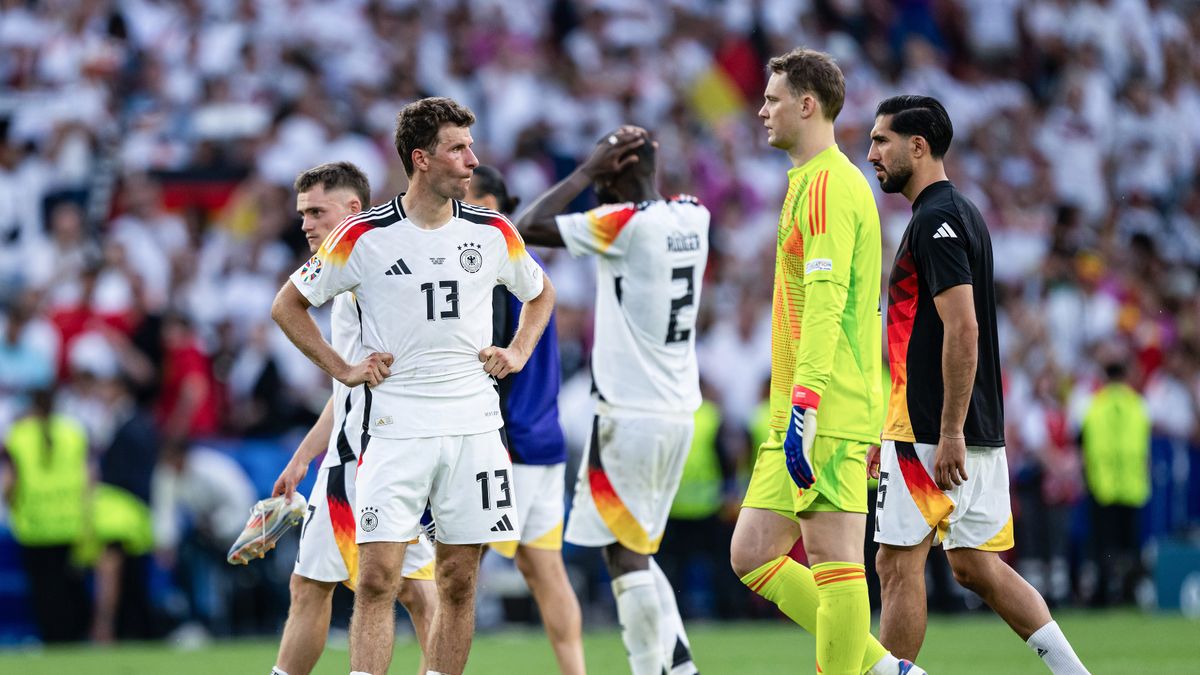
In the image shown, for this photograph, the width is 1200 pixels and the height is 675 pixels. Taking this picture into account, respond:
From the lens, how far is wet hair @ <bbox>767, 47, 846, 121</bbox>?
7.90 metres

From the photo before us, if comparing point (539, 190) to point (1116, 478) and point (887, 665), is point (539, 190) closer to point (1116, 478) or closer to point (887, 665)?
point (1116, 478)

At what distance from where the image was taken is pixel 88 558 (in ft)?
49.8

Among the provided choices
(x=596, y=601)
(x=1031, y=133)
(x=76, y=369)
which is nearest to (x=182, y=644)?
(x=76, y=369)

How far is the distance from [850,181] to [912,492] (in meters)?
1.37

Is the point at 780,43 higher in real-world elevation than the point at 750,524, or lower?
higher

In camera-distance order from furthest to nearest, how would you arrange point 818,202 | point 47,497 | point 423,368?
point 47,497, point 818,202, point 423,368

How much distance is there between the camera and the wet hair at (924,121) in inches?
307

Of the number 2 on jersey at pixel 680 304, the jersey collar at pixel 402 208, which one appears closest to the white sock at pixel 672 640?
the number 2 on jersey at pixel 680 304

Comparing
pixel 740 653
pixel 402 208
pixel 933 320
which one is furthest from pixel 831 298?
pixel 740 653

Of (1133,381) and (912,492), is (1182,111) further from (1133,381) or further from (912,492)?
(912,492)

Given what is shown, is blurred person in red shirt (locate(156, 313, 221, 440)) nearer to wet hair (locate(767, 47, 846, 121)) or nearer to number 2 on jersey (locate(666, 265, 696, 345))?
number 2 on jersey (locate(666, 265, 696, 345))

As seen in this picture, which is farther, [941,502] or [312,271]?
[941,502]

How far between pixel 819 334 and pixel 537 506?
255cm

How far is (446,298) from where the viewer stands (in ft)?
24.7
